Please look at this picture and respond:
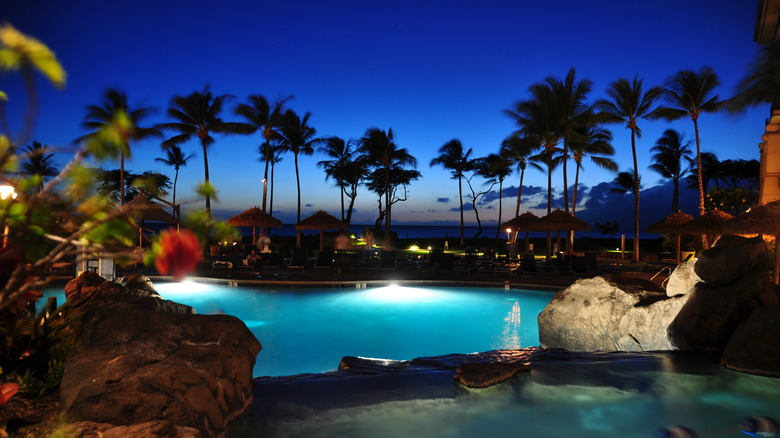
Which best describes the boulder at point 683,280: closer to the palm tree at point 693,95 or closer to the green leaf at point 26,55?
the green leaf at point 26,55

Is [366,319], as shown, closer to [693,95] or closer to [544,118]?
[544,118]

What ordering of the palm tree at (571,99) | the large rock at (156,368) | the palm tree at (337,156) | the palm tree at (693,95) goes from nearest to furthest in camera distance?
1. the large rock at (156,368)
2. the palm tree at (693,95)
3. the palm tree at (571,99)
4. the palm tree at (337,156)

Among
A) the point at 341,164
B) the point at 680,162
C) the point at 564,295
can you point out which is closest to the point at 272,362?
the point at 564,295

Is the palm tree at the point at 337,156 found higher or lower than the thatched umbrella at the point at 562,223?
higher

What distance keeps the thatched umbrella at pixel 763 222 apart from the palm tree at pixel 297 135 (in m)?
25.8

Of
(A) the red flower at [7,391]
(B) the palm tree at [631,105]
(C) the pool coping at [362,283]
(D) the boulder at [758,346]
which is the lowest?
(C) the pool coping at [362,283]

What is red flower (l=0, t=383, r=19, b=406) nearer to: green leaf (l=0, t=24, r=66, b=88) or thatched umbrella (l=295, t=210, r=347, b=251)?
green leaf (l=0, t=24, r=66, b=88)

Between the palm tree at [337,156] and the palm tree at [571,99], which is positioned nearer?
A: the palm tree at [571,99]

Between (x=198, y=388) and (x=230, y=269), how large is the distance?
1378 centimetres

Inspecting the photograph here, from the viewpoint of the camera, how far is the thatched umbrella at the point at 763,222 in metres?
8.81

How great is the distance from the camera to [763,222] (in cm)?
898

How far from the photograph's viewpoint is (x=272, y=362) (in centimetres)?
705

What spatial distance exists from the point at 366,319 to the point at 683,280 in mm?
6663

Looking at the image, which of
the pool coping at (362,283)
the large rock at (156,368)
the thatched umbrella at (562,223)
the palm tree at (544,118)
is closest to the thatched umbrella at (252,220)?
the pool coping at (362,283)
